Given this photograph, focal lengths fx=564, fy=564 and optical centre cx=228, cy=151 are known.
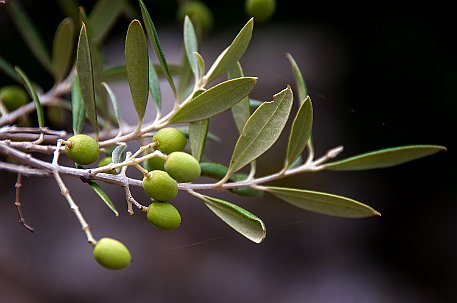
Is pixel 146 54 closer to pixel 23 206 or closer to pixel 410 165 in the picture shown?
pixel 410 165

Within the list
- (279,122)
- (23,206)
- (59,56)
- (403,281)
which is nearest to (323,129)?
(403,281)

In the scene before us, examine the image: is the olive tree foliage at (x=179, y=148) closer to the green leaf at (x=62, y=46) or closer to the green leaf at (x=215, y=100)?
the green leaf at (x=215, y=100)

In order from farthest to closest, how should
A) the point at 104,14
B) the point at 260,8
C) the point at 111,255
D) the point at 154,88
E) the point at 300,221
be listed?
the point at 300,221 → the point at 104,14 → the point at 260,8 → the point at 154,88 → the point at 111,255

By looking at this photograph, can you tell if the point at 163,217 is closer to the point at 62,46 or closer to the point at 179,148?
the point at 179,148

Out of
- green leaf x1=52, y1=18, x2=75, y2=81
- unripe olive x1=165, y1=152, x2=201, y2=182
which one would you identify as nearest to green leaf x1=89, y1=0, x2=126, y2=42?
green leaf x1=52, y1=18, x2=75, y2=81

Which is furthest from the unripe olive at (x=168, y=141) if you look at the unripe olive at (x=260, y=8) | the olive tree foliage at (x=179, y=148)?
the unripe olive at (x=260, y=8)

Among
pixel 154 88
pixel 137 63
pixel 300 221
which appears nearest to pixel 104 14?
pixel 154 88

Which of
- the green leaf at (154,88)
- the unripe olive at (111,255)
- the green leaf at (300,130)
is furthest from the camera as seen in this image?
the green leaf at (154,88)

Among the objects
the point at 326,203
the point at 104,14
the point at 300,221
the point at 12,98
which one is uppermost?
the point at 104,14
